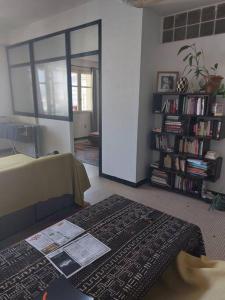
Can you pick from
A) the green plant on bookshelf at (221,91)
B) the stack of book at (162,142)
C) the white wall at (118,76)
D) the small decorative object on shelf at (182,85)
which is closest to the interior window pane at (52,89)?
the white wall at (118,76)

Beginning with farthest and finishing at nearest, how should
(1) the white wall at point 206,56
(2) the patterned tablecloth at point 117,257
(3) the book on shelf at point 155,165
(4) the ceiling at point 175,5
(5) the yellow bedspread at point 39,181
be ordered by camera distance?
(3) the book on shelf at point 155,165 → (1) the white wall at point 206,56 → (4) the ceiling at point 175,5 → (5) the yellow bedspread at point 39,181 → (2) the patterned tablecloth at point 117,257

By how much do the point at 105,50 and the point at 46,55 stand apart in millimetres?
1609

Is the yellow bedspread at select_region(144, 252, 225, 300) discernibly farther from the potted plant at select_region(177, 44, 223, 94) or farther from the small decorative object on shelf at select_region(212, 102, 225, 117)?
the potted plant at select_region(177, 44, 223, 94)

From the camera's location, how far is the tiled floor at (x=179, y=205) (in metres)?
2.19

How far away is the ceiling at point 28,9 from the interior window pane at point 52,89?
0.80 metres

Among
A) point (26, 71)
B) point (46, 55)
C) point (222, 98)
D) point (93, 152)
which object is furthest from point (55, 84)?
point (222, 98)

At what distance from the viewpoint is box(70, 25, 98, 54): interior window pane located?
11.3 feet

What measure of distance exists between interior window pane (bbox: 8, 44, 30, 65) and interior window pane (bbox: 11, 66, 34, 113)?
15 cm

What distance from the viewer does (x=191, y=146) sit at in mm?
3029

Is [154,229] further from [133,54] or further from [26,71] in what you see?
[26,71]

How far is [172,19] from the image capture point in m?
3.04

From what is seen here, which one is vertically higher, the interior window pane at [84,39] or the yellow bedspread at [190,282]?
the interior window pane at [84,39]

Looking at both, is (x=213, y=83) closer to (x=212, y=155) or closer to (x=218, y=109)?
(x=218, y=109)

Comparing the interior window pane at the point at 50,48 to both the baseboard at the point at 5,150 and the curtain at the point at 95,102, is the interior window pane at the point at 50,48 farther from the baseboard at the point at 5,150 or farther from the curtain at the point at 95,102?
the curtain at the point at 95,102
